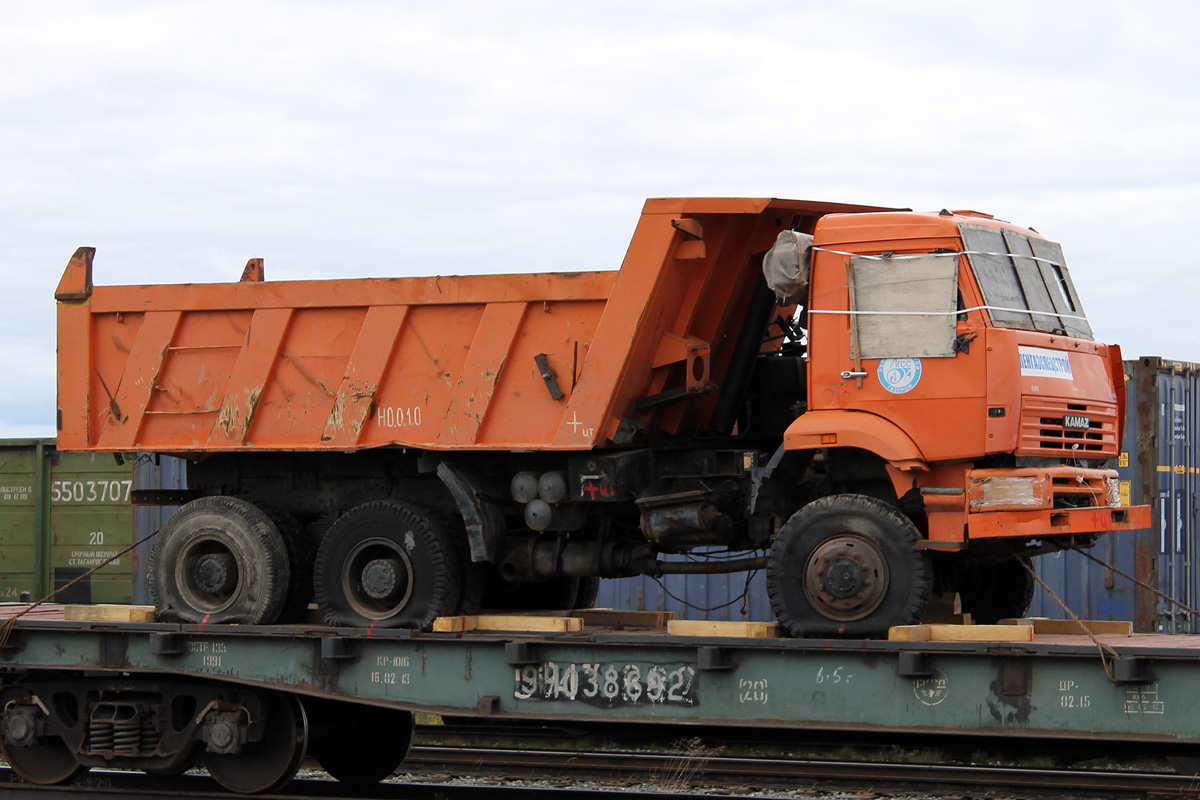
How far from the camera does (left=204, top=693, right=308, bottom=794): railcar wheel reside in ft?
30.8

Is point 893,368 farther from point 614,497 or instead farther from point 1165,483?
Result: point 1165,483

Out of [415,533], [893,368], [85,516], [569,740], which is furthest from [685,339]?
[85,516]

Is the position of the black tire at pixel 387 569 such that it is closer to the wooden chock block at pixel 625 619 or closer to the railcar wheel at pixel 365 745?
the wooden chock block at pixel 625 619

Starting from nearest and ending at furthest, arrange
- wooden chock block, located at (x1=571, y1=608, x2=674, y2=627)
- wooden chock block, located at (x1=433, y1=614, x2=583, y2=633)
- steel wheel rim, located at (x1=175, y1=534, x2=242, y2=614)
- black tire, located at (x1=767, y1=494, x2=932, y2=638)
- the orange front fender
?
black tire, located at (x1=767, y1=494, x2=932, y2=638) → the orange front fender → wooden chock block, located at (x1=433, y1=614, x2=583, y2=633) → steel wheel rim, located at (x1=175, y1=534, x2=242, y2=614) → wooden chock block, located at (x1=571, y1=608, x2=674, y2=627)

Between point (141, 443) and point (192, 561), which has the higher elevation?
point (141, 443)

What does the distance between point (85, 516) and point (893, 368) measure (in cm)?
1252

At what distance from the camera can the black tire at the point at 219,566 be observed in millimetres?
9484

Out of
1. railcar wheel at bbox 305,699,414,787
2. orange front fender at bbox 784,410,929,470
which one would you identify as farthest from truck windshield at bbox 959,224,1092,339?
railcar wheel at bbox 305,699,414,787

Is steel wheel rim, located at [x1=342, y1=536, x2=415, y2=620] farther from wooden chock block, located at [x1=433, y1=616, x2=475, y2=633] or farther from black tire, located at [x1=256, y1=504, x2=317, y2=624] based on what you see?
black tire, located at [x1=256, y1=504, x2=317, y2=624]

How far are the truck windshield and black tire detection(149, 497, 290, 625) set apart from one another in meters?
4.95

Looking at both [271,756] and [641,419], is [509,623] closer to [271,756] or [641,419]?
[641,419]

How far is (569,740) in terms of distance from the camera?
494 inches

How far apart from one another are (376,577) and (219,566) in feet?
4.07

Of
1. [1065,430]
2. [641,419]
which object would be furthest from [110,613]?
[1065,430]
